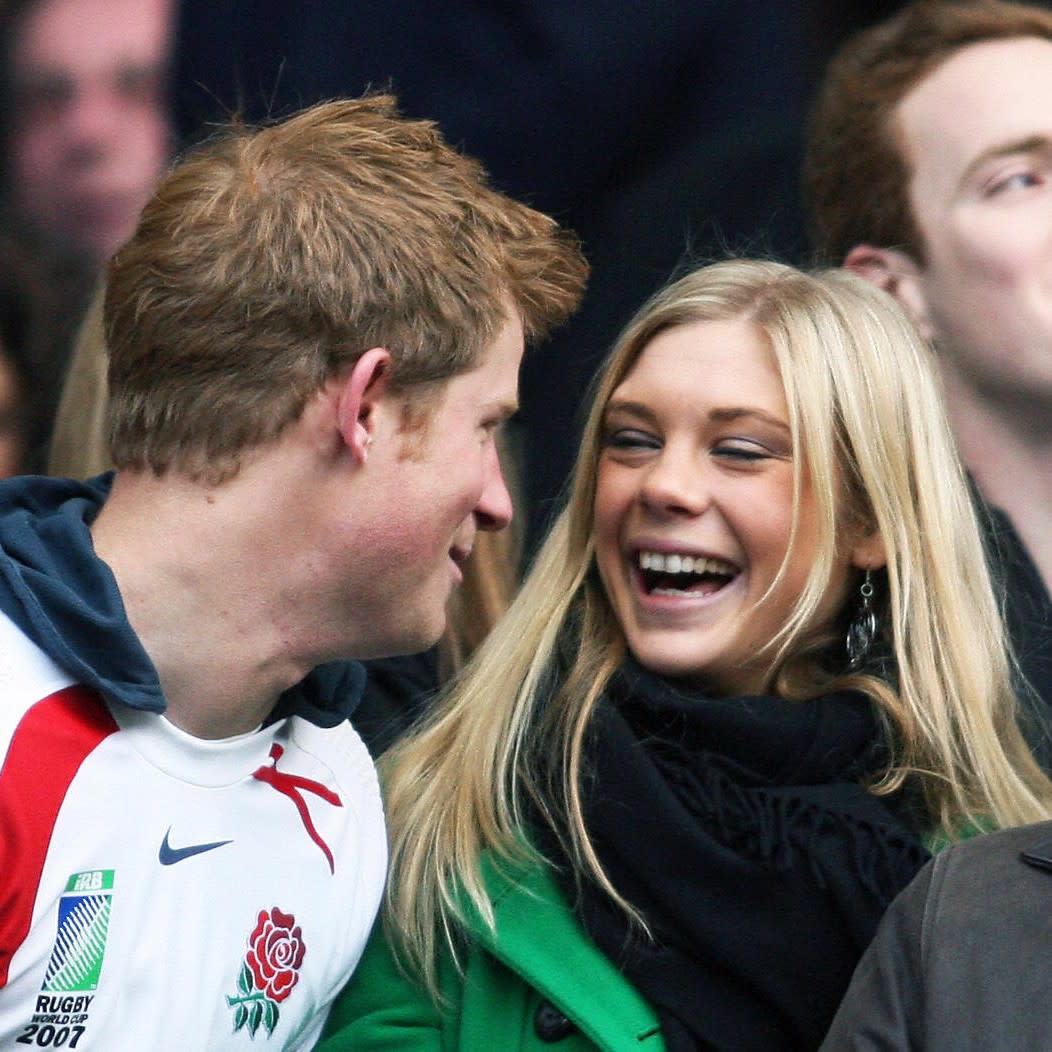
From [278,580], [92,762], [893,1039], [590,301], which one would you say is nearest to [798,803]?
[893,1039]

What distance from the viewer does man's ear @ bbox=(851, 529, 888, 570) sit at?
2668 millimetres

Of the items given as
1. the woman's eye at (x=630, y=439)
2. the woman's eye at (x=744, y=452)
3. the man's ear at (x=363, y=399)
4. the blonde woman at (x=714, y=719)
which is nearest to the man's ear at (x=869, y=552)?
the blonde woman at (x=714, y=719)

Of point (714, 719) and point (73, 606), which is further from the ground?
point (73, 606)

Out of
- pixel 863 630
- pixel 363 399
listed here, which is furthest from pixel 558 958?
pixel 363 399

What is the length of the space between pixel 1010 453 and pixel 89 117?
195cm

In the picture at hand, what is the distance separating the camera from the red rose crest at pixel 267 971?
7.02 feet

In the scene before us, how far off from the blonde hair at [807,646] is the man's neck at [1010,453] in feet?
1.80

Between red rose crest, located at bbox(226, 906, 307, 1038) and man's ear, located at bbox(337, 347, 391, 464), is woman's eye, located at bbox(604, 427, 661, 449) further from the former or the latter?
red rose crest, located at bbox(226, 906, 307, 1038)

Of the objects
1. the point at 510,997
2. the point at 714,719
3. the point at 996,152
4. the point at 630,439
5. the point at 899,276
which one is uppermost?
the point at 996,152

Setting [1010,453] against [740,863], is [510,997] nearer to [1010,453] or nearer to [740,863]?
[740,863]

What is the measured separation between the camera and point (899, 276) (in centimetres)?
328

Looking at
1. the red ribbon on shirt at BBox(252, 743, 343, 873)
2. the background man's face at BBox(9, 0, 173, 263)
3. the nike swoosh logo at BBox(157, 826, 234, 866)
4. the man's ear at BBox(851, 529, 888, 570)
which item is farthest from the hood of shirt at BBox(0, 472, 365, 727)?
the background man's face at BBox(9, 0, 173, 263)

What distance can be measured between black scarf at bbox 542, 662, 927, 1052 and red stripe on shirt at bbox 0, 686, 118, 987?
808 mm

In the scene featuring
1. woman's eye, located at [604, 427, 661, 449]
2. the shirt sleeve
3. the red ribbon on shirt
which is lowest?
the red ribbon on shirt
